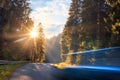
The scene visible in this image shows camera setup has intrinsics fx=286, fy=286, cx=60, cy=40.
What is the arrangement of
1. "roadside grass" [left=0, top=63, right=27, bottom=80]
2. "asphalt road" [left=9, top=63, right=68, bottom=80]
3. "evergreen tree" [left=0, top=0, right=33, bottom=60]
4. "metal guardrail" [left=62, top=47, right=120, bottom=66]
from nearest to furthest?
"metal guardrail" [left=62, top=47, right=120, bottom=66], "asphalt road" [left=9, top=63, right=68, bottom=80], "roadside grass" [left=0, top=63, right=27, bottom=80], "evergreen tree" [left=0, top=0, right=33, bottom=60]

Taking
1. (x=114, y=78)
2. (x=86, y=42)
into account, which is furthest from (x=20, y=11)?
(x=114, y=78)

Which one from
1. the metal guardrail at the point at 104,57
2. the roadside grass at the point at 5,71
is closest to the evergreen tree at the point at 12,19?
the roadside grass at the point at 5,71

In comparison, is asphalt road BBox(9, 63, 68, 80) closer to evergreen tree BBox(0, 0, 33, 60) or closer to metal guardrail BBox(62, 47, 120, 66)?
metal guardrail BBox(62, 47, 120, 66)

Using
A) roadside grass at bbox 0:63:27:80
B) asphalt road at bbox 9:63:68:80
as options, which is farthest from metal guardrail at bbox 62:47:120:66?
roadside grass at bbox 0:63:27:80

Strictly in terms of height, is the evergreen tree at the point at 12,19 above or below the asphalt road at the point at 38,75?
above

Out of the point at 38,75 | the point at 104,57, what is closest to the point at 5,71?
the point at 38,75

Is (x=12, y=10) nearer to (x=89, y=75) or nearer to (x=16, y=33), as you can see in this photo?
(x=16, y=33)

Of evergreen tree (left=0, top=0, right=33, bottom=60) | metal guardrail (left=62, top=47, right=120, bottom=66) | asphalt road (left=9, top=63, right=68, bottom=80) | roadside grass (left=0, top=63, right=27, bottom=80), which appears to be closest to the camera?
metal guardrail (left=62, top=47, right=120, bottom=66)

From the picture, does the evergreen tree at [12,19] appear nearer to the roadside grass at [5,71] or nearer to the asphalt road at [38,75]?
the roadside grass at [5,71]

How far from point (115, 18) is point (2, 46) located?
110 ft

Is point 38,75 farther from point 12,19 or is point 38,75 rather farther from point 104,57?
point 12,19

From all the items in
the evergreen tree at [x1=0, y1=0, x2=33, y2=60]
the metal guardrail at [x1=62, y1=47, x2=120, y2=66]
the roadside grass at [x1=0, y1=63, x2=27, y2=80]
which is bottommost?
the roadside grass at [x1=0, y1=63, x2=27, y2=80]

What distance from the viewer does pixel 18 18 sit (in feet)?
173

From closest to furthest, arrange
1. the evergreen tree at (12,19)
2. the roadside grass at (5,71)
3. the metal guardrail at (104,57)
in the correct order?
the metal guardrail at (104,57) → the roadside grass at (5,71) → the evergreen tree at (12,19)
